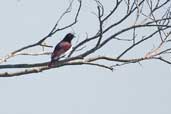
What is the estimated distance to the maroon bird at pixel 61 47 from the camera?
27.3 feet

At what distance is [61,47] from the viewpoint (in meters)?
8.98

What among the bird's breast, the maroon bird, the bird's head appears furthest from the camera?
the bird's head

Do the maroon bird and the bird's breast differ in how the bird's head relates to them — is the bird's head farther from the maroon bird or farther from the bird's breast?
the bird's breast

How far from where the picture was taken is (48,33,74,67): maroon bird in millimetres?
8336

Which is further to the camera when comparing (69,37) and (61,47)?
(69,37)

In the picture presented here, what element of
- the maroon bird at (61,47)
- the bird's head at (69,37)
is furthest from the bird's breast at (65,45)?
the bird's head at (69,37)

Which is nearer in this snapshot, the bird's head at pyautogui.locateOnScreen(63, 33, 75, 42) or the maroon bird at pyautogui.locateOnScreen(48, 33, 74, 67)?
the maroon bird at pyautogui.locateOnScreen(48, 33, 74, 67)

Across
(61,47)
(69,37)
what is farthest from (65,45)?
(69,37)

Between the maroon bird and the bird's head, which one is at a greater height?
the bird's head

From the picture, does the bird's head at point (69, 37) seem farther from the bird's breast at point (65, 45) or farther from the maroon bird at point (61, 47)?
the bird's breast at point (65, 45)

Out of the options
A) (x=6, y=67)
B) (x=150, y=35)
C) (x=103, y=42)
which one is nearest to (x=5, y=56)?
(x=6, y=67)

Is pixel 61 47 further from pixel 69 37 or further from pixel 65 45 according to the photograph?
pixel 69 37

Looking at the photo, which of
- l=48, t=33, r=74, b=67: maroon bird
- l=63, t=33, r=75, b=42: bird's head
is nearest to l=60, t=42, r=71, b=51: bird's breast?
l=48, t=33, r=74, b=67: maroon bird

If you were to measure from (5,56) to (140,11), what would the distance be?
2.21m
